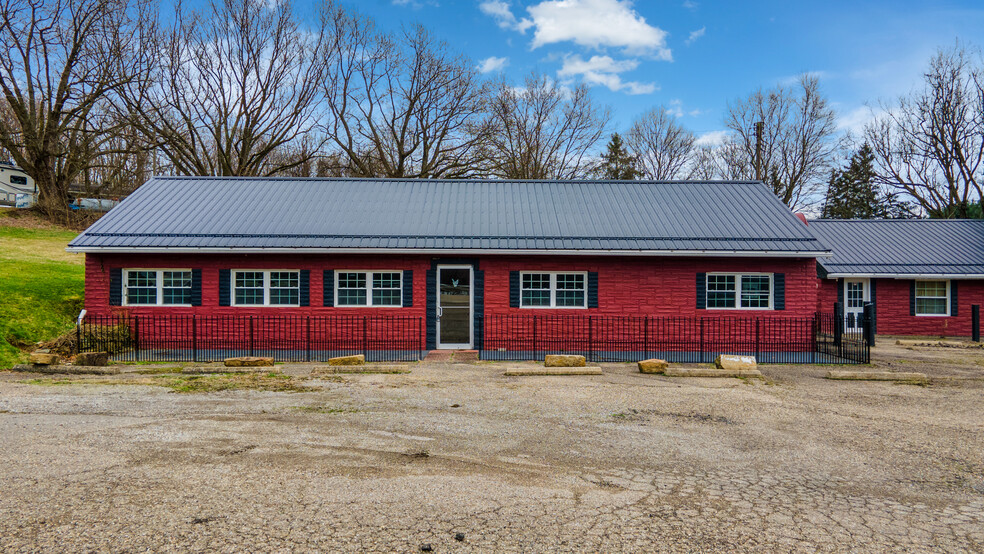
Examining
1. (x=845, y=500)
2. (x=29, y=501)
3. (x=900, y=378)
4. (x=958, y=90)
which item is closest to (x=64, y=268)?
(x=29, y=501)

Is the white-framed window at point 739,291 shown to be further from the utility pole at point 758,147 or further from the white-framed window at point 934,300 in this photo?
the utility pole at point 758,147

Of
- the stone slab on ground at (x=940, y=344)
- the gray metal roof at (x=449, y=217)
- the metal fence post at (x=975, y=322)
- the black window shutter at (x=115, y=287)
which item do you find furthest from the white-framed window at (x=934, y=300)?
the black window shutter at (x=115, y=287)

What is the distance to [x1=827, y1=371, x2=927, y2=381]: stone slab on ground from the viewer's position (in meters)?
12.6

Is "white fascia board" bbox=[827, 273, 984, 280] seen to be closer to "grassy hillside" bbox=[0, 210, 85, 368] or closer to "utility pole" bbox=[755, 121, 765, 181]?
"utility pole" bbox=[755, 121, 765, 181]

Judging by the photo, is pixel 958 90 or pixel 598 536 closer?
pixel 598 536

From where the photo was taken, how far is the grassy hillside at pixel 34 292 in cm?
1508

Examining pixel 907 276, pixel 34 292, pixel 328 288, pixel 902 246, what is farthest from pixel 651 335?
pixel 34 292

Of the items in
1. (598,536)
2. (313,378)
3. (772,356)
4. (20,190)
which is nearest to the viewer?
(598,536)

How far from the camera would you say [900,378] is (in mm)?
12617

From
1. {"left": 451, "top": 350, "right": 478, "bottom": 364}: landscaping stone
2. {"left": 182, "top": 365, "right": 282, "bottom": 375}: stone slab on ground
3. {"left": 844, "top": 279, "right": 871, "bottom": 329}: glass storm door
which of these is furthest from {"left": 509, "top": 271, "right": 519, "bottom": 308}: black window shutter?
{"left": 844, "top": 279, "right": 871, "bottom": 329}: glass storm door

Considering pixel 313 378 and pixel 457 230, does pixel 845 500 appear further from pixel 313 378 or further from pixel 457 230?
pixel 457 230

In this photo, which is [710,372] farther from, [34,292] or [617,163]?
[617,163]

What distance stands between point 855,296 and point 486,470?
22.0m

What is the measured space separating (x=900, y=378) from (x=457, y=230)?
1204 centimetres
